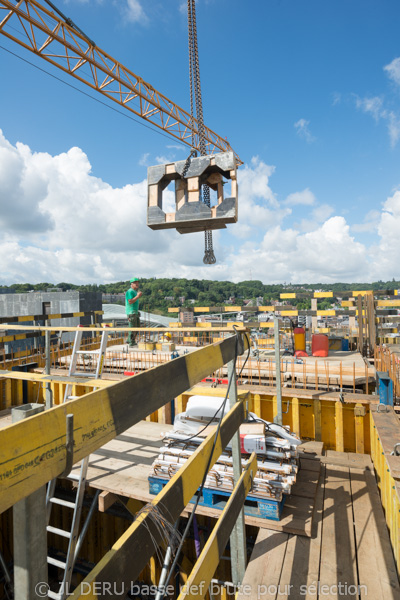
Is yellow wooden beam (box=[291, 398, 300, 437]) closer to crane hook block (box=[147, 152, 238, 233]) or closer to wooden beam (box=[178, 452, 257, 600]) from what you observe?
crane hook block (box=[147, 152, 238, 233])

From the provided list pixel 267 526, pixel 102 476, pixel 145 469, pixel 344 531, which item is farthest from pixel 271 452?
pixel 102 476

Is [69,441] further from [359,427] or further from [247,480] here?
[359,427]

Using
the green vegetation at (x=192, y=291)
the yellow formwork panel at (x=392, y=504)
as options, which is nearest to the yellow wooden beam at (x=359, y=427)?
the yellow formwork panel at (x=392, y=504)

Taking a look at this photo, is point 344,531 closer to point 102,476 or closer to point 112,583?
point 102,476

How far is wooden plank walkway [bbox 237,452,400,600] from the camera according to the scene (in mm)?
3600

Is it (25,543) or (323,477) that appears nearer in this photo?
(25,543)

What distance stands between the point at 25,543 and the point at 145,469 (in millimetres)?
5523

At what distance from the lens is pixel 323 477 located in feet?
19.5

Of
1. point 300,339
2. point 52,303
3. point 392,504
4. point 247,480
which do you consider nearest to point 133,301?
point 300,339

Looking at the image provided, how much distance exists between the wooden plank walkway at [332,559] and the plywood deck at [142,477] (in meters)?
0.14

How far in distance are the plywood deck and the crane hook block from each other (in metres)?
4.47

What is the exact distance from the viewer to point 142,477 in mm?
5867

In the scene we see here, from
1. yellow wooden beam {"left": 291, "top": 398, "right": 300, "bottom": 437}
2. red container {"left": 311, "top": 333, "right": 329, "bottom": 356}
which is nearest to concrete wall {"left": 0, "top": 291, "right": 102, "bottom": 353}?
red container {"left": 311, "top": 333, "right": 329, "bottom": 356}

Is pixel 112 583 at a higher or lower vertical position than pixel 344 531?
higher
